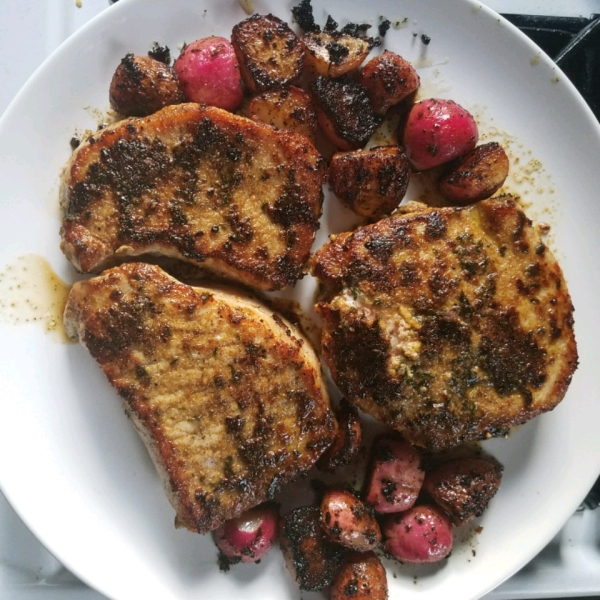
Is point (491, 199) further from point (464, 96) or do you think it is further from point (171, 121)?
point (171, 121)

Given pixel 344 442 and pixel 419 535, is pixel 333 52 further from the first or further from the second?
pixel 419 535

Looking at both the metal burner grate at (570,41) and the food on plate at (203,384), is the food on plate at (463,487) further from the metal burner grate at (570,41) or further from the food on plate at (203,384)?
the metal burner grate at (570,41)

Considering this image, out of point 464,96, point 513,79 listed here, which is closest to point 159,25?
point 464,96

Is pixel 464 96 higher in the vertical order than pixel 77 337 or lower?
higher

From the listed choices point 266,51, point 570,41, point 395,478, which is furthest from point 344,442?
point 570,41

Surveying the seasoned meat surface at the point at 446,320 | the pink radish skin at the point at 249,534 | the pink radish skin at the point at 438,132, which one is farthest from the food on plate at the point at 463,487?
the pink radish skin at the point at 438,132

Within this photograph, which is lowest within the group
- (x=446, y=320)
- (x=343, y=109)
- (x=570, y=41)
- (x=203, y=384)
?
(x=203, y=384)

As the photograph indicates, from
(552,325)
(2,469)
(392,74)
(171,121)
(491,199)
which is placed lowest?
(2,469)
